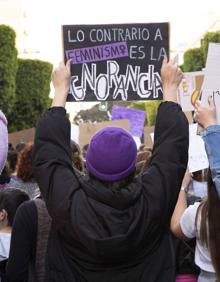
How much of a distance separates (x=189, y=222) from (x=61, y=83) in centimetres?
106

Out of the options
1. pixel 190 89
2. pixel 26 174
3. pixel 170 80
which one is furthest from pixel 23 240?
pixel 26 174

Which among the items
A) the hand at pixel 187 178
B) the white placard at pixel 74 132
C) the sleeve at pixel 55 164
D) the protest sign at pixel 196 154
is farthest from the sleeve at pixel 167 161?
the white placard at pixel 74 132

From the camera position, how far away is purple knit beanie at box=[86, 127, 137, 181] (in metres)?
2.47

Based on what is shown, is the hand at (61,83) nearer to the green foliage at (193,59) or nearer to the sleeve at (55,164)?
the sleeve at (55,164)

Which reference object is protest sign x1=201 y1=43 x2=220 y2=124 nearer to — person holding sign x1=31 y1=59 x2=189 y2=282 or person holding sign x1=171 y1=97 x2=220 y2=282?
person holding sign x1=171 y1=97 x2=220 y2=282

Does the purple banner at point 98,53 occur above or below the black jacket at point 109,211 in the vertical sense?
above

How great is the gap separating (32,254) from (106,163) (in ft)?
2.80

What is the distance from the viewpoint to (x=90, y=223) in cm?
240

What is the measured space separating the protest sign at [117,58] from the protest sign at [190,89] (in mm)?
1129

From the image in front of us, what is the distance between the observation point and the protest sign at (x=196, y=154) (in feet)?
11.7

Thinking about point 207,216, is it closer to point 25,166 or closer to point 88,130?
point 25,166

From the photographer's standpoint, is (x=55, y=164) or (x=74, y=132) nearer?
(x=55, y=164)

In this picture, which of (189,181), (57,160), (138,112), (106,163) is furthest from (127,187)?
(138,112)

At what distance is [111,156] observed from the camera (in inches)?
97.2
